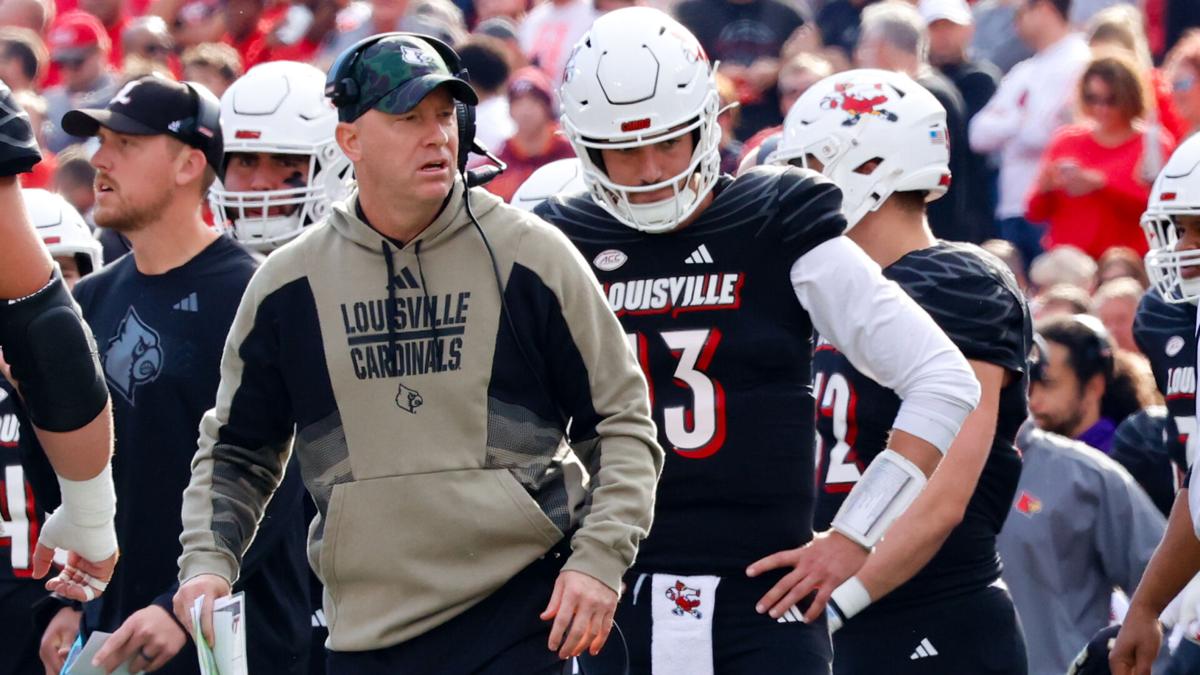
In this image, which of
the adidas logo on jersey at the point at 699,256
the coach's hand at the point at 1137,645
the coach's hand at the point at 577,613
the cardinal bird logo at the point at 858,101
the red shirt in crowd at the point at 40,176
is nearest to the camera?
the coach's hand at the point at 577,613

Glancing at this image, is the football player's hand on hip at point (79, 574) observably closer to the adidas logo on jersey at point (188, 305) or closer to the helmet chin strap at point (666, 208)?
the adidas logo on jersey at point (188, 305)

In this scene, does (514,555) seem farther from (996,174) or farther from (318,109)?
(996,174)

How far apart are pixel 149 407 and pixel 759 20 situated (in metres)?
6.95

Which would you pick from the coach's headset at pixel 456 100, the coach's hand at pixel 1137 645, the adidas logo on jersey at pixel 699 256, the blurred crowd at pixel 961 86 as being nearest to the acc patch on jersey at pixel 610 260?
the adidas logo on jersey at pixel 699 256

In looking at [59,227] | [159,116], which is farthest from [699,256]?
[59,227]

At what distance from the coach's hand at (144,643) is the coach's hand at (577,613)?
1.15 m

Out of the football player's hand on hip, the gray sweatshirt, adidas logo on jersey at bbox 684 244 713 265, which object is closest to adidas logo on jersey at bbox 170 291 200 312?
the football player's hand on hip

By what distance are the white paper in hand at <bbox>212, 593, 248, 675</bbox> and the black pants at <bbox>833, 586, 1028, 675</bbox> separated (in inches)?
67.1

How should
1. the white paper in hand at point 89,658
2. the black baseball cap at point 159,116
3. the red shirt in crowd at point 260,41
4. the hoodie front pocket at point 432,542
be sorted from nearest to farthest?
the hoodie front pocket at point 432,542, the white paper in hand at point 89,658, the black baseball cap at point 159,116, the red shirt in crowd at point 260,41

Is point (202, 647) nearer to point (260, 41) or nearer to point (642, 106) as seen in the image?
point (642, 106)

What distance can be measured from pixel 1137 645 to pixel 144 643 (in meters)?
2.23

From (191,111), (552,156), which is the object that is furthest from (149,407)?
(552,156)

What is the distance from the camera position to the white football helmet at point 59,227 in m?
6.75

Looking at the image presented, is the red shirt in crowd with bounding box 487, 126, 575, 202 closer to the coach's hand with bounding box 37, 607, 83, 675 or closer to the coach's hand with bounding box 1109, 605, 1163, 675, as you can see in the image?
the coach's hand with bounding box 37, 607, 83, 675
